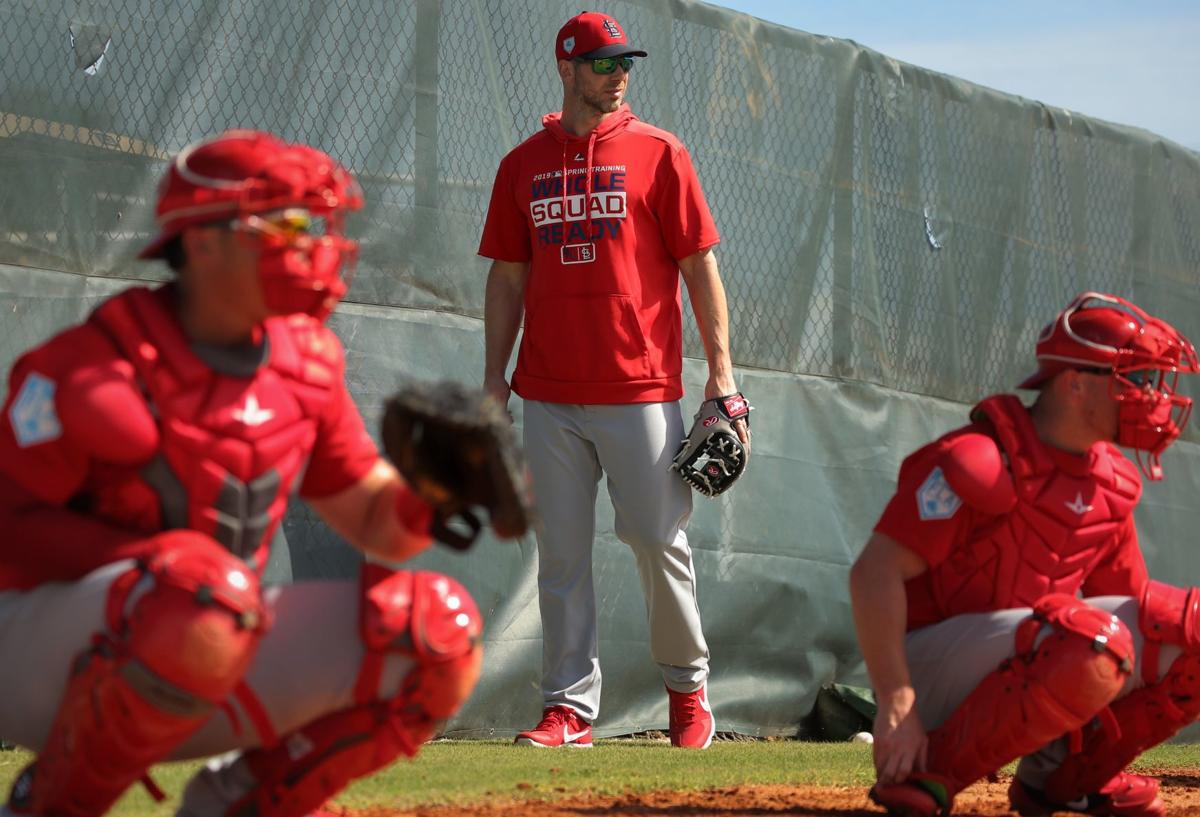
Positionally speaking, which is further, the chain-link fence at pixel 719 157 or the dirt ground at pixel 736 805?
the chain-link fence at pixel 719 157

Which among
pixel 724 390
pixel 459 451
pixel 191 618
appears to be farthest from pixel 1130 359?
pixel 191 618

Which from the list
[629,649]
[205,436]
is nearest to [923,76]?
[629,649]

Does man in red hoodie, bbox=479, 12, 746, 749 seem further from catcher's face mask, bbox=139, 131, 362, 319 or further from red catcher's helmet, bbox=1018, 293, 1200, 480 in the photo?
catcher's face mask, bbox=139, 131, 362, 319

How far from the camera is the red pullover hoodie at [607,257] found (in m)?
5.66

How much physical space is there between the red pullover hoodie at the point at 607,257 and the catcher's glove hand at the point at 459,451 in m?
2.66

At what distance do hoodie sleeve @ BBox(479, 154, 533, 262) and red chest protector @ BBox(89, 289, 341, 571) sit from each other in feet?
9.21

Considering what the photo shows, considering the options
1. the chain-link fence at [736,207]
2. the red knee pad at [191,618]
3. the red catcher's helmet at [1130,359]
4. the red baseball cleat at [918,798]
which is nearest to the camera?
the red knee pad at [191,618]

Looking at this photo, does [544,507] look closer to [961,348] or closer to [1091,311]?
[1091,311]

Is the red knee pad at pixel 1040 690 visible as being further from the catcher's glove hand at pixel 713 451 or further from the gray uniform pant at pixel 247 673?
the catcher's glove hand at pixel 713 451

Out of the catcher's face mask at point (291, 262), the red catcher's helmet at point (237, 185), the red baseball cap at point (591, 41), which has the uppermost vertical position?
the red baseball cap at point (591, 41)

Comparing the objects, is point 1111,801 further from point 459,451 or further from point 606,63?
point 606,63

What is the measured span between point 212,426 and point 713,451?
2960 mm

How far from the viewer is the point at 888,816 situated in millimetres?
3955

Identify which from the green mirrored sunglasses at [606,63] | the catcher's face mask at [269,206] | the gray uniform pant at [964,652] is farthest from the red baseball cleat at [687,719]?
the catcher's face mask at [269,206]
